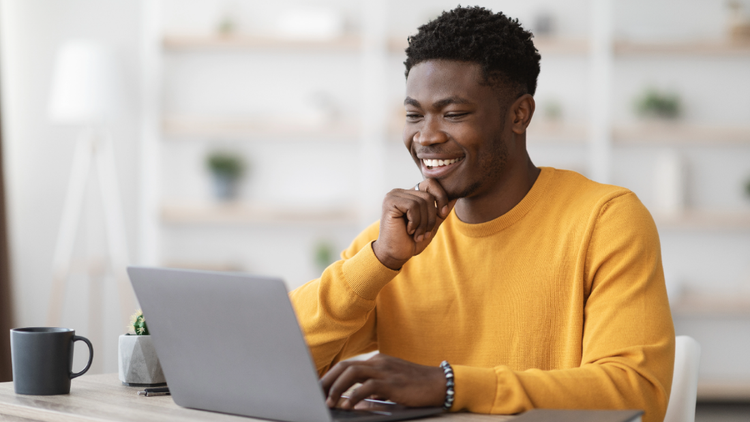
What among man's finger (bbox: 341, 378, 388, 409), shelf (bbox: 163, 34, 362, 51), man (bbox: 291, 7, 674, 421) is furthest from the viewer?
shelf (bbox: 163, 34, 362, 51)

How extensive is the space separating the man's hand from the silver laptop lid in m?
0.10

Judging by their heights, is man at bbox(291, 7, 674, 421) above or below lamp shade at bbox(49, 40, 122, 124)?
below

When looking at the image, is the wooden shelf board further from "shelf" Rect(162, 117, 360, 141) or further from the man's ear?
the man's ear

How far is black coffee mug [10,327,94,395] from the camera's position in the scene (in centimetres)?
116

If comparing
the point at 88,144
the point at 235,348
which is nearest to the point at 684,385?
the point at 235,348

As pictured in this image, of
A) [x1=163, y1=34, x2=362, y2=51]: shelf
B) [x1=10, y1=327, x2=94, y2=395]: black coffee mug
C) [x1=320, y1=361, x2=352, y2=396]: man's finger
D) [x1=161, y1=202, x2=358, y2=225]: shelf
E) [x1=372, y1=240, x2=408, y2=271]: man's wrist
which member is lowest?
[x1=161, y1=202, x2=358, y2=225]: shelf

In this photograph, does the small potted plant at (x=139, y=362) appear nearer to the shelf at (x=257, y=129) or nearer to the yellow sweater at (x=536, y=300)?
the yellow sweater at (x=536, y=300)

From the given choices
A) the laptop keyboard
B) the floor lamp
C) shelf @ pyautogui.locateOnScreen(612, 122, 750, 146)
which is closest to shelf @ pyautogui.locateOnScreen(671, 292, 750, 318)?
shelf @ pyautogui.locateOnScreen(612, 122, 750, 146)

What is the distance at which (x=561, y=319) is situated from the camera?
1.38 meters

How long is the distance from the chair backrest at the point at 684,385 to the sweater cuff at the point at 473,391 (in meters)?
0.47

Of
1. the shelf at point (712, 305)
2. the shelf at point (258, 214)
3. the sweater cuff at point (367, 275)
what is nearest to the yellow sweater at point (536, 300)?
the sweater cuff at point (367, 275)

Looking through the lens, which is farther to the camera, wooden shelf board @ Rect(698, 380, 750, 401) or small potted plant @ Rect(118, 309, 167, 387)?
wooden shelf board @ Rect(698, 380, 750, 401)

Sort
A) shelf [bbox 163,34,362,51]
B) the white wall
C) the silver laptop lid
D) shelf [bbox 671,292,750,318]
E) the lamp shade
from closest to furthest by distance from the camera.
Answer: the silver laptop lid, the lamp shade, shelf [bbox 671,292,750,318], shelf [bbox 163,34,362,51], the white wall

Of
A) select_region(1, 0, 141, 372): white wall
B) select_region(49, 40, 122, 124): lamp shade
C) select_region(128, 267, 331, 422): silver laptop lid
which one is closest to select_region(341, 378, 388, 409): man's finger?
select_region(128, 267, 331, 422): silver laptop lid
